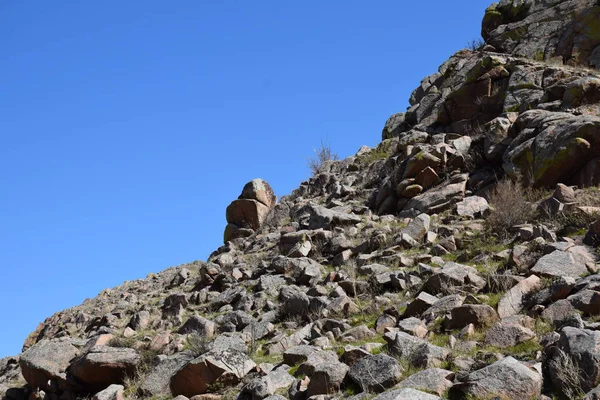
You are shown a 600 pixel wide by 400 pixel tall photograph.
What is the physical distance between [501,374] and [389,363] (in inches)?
54.7

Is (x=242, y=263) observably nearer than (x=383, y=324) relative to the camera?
No

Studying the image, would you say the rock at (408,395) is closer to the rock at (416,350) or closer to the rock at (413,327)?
the rock at (416,350)

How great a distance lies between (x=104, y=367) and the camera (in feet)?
33.2

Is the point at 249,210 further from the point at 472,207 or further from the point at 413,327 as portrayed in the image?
the point at 413,327

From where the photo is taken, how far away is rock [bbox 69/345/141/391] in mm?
10055

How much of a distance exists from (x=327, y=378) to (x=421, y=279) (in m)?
3.69

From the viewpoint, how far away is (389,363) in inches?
266

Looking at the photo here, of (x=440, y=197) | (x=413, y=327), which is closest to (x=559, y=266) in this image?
(x=413, y=327)

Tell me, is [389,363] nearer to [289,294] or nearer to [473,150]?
[289,294]

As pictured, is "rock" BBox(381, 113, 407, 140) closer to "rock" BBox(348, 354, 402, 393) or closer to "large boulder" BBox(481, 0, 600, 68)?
"large boulder" BBox(481, 0, 600, 68)

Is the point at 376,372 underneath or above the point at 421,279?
underneath

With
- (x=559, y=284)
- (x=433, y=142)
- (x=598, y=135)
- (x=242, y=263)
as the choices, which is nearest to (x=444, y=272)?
(x=559, y=284)

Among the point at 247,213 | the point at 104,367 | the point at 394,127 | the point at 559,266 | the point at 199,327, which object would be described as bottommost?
the point at 559,266

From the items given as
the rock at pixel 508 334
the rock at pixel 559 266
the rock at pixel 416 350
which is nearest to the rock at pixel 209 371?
the rock at pixel 416 350
